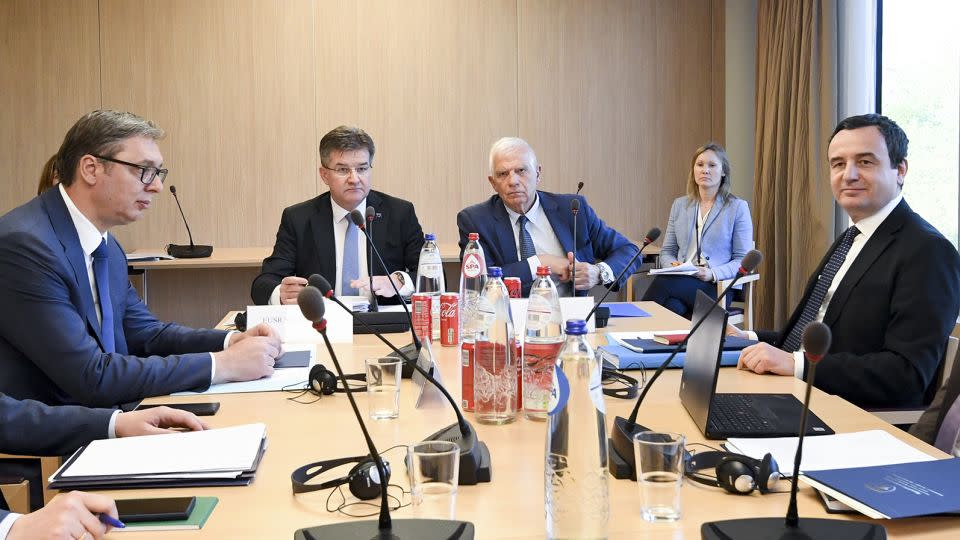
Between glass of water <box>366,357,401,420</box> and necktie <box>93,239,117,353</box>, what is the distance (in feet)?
3.19

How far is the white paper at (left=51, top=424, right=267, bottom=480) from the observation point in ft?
5.31

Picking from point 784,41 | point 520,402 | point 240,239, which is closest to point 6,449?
point 520,402

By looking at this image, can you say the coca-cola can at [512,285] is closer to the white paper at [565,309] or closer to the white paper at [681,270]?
the white paper at [565,309]

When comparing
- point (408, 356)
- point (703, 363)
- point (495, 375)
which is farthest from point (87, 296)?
point (703, 363)

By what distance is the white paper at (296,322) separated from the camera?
293 cm

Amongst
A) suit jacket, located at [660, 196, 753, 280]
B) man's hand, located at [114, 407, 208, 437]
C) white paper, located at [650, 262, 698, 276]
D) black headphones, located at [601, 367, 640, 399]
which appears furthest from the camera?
suit jacket, located at [660, 196, 753, 280]

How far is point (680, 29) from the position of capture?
6.57 metres

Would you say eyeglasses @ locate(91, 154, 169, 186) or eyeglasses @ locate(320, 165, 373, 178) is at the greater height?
eyeglasses @ locate(320, 165, 373, 178)

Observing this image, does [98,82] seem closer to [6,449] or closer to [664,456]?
[6,449]

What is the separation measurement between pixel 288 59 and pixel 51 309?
14.0 feet

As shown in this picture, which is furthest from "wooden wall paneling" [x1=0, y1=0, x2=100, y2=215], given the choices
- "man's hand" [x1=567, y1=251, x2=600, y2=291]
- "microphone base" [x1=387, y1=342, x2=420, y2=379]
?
"microphone base" [x1=387, y1=342, x2=420, y2=379]

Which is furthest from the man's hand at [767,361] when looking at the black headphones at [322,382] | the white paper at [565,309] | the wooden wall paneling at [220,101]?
the wooden wall paneling at [220,101]

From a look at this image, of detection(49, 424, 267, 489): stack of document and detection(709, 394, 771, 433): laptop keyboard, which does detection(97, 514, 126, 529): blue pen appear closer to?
detection(49, 424, 267, 489): stack of document

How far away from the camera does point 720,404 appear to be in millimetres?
2018
